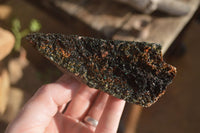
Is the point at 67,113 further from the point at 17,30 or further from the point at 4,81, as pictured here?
the point at 17,30

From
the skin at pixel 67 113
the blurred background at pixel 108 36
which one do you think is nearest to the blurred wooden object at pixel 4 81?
the blurred background at pixel 108 36

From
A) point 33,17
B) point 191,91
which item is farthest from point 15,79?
point 191,91

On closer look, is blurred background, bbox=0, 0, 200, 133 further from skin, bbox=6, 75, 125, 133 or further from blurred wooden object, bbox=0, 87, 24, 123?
skin, bbox=6, 75, 125, 133

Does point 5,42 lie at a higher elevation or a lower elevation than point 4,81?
higher

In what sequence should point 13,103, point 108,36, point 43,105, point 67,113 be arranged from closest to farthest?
1. point 43,105
2. point 67,113
3. point 108,36
4. point 13,103

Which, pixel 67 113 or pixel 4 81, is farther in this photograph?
pixel 4 81

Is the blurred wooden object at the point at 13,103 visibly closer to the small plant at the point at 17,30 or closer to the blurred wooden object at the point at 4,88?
the blurred wooden object at the point at 4,88

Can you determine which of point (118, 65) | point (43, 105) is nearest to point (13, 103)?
point (43, 105)
